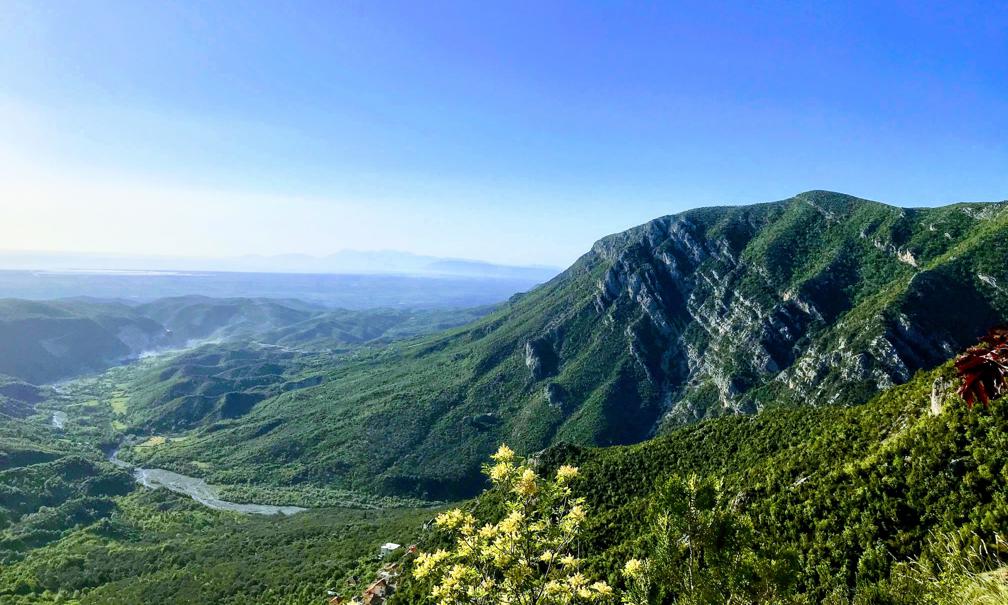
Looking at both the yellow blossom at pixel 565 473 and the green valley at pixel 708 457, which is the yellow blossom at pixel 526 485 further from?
the green valley at pixel 708 457

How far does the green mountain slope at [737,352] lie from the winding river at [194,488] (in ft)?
19.2

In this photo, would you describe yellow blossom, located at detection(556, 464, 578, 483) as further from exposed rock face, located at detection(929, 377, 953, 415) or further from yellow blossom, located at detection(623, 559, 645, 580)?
exposed rock face, located at detection(929, 377, 953, 415)

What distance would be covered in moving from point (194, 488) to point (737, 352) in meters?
197

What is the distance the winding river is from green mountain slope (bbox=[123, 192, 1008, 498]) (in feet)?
19.2

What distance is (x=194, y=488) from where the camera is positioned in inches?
6836

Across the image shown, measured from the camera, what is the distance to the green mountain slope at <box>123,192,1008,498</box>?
4569 inches

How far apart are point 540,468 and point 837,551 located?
4674cm

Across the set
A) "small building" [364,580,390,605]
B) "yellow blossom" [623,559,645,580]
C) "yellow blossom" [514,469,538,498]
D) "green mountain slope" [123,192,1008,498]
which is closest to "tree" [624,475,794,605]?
"yellow blossom" [623,559,645,580]

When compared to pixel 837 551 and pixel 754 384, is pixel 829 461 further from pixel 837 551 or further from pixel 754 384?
pixel 754 384

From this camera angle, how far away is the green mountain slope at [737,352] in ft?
381

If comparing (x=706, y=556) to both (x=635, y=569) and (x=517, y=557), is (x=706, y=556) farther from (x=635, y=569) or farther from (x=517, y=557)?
(x=517, y=557)

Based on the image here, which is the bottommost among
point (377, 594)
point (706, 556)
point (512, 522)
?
point (377, 594)

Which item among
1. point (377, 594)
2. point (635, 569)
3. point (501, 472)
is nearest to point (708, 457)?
point (377, 594)

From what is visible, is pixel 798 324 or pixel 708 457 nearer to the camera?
pixel 708 457
